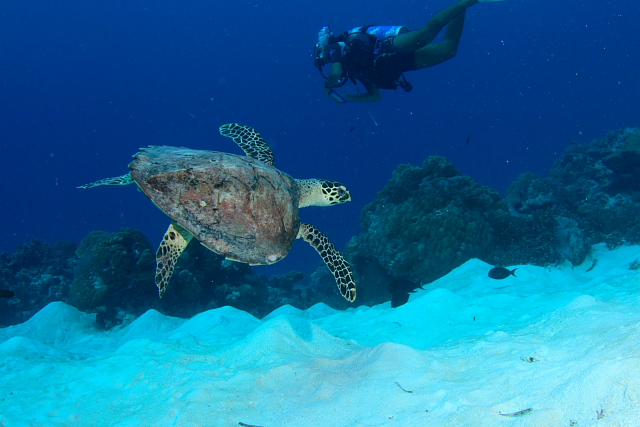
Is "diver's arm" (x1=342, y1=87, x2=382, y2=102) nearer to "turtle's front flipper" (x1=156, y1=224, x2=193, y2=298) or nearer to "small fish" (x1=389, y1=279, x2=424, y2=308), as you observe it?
"small fish" (x1=389, y1=279, x2=424, y2=308)

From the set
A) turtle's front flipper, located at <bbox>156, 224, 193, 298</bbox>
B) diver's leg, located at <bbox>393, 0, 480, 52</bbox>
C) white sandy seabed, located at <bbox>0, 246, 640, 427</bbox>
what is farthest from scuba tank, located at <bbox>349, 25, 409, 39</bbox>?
turtle's front flipper, located at <bbox>156, 224, 193, 298</bbox>

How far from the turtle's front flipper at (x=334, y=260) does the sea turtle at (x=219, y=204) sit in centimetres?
53

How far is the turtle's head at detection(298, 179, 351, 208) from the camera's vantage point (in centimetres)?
586

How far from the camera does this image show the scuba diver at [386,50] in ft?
27.0

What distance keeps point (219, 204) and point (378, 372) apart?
2.80 meters

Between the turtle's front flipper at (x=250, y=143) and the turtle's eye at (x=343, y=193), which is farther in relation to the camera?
the turtle's front flipper at (x=250, y=143)

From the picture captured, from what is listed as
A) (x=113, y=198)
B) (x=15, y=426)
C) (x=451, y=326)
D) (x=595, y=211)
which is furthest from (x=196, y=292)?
(x=113, y=198)

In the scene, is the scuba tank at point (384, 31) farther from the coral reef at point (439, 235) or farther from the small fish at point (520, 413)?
the small fish at point (520, 413)

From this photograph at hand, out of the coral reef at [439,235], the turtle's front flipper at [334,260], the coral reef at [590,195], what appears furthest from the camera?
the coral reef at [590,195]

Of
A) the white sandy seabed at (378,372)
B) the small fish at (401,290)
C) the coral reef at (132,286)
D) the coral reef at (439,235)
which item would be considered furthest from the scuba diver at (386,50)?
the white sandy seabed at (378,372)

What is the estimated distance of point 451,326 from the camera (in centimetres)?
477

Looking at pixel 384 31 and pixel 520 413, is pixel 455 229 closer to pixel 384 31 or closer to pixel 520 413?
pixel 384 31

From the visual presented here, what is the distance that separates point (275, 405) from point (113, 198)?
84.3 metres

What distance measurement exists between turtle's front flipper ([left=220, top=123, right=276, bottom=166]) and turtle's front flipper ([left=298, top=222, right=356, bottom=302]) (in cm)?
206
